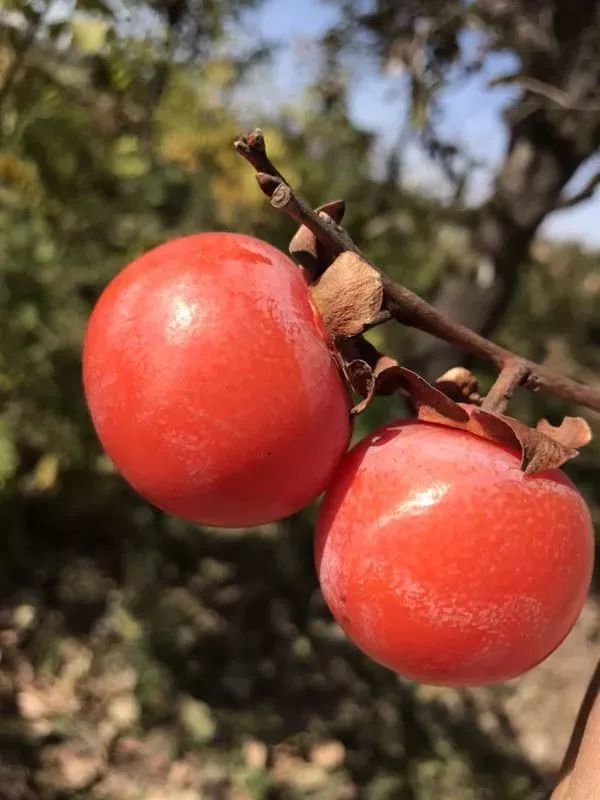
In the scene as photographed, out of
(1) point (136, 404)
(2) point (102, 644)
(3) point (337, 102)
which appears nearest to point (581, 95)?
(3) point (337, 102)

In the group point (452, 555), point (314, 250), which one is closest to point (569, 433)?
point (452, 555)

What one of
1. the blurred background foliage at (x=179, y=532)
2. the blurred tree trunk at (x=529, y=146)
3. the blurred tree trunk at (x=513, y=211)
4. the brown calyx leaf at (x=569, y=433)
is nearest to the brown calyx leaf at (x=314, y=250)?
the brown calyx leaf at (x=569, y=433)

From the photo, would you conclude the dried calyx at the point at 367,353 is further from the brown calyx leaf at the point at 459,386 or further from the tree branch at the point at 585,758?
the tree branch at the point at 585,758

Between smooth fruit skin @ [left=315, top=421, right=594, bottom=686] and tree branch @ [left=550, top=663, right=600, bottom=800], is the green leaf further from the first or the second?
tree branch @ [left=550, top=663, right=600, bottom=800]

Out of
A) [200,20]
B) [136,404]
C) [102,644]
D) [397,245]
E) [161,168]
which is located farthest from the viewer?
[397,245]

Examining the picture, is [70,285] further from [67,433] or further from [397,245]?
[397,245]

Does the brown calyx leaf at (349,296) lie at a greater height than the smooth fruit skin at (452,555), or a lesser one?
greater
